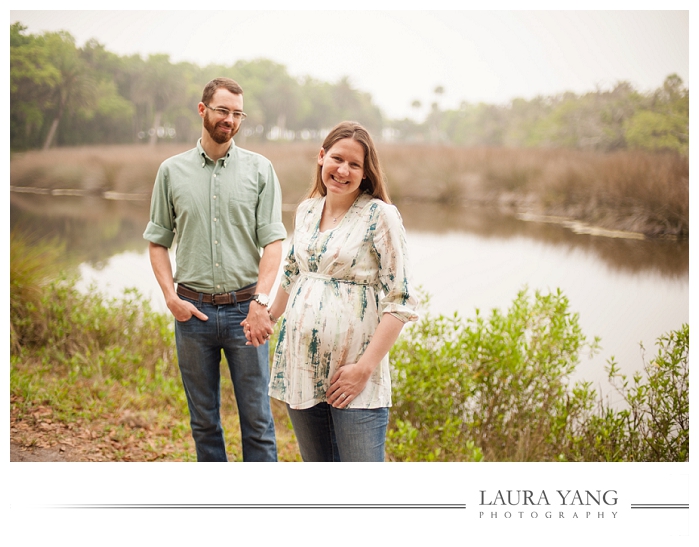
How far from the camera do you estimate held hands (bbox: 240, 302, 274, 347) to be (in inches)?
80.4

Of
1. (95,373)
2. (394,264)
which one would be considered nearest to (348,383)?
(394,264)

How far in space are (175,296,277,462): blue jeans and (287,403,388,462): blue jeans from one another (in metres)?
0.48

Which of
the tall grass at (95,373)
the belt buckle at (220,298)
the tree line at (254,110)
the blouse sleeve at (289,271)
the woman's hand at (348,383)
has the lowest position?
the tall grass at (95,373)

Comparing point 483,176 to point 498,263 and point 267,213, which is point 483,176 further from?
point 267,213

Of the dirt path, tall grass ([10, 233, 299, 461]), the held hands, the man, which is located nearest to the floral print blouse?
the held hands

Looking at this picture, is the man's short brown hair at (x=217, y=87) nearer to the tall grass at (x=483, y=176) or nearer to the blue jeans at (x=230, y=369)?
the blue jeans at (x=230, y=369)

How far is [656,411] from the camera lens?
3092mm

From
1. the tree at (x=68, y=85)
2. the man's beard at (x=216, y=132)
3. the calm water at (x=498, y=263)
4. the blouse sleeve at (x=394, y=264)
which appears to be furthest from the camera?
the tree at (x=68, y=85)

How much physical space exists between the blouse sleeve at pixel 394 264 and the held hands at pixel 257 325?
59cm

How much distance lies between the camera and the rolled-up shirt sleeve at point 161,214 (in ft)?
7.25

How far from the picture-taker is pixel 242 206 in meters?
2.22
